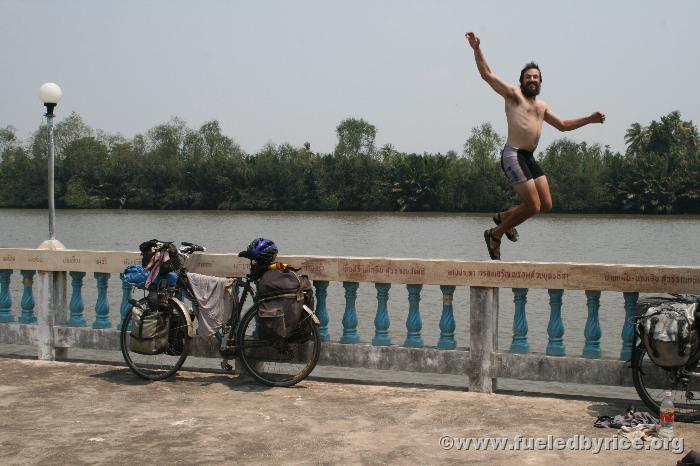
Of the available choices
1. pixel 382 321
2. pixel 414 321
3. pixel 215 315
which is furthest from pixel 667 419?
pixel 215 315

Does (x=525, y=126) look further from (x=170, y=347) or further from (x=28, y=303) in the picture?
(x=28, y=303)

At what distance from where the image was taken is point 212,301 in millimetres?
8594

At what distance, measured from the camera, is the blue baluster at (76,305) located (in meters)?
9.70

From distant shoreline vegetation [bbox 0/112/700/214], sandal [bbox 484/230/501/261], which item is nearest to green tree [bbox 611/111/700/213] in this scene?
distant shoreline vegetation [bbox 0/112/700/214]

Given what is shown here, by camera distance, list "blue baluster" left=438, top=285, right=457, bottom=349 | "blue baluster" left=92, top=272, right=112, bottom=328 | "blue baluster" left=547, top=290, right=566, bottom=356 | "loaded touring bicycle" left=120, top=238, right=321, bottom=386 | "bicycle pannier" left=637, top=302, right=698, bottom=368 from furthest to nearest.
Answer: "blue baluster" left=92, top=272, right=112, bottom=328 < "blue baluster" left=438, top=285, right=457, bottom=349 < "loaded touring bicycle" left=120, top=238, right=321, bottom=386 < "blue baluster" left=547, top=290, right=566, bottom=356 < "bicycle pannier" left=637, top=302, right=698, bottom=368

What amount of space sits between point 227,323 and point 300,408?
142 centimetres

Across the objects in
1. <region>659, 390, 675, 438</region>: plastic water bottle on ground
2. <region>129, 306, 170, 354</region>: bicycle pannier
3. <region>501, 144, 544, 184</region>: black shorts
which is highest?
<region>501, 144, 544, 184</region>: black shorts

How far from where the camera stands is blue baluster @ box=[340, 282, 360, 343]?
28.5 ft

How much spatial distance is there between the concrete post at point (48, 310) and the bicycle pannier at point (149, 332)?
60.2 inches

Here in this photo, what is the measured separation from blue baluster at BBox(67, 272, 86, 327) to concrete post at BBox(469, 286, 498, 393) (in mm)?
4098

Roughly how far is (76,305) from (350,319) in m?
3.01

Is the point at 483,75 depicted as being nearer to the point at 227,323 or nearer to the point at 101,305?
the point at 227,323

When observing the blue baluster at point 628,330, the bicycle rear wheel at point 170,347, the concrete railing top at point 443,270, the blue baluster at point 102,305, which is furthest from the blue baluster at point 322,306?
the blue baluster at point 628,330

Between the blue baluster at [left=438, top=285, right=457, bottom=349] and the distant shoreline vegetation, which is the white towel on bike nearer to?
the blue baluster at [left=438, top=285, right=457, bottom=349]
